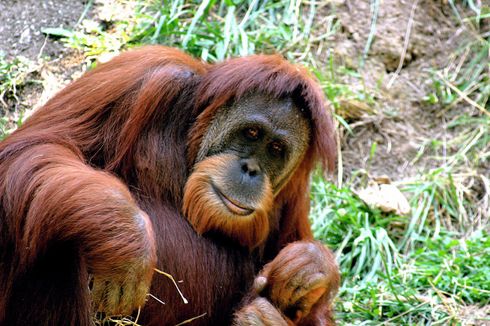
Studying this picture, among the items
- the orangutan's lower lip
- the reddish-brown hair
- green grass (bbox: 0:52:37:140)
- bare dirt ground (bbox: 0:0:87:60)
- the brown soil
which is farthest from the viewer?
the brown soil

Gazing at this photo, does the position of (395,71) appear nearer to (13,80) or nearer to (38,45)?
(38,45)

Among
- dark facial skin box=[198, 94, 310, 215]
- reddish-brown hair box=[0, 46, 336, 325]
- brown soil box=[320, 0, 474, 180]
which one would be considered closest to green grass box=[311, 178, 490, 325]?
brown soil box=[320, 0, 474, 180]

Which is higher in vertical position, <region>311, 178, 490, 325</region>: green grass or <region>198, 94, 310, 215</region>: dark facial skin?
<region>198, 94, 310, 215</region>: dark facial skin

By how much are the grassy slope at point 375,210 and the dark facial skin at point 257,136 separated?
111 centimetres

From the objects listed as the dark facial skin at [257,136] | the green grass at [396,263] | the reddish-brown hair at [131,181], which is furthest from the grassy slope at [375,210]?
the dark facial skin at [257,136]

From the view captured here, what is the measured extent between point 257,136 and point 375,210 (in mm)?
1653

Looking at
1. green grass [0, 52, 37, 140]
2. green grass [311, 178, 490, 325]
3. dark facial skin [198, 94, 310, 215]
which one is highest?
dark facial skin [198, 94, 310, 215]

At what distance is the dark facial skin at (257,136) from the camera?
3.62 meters

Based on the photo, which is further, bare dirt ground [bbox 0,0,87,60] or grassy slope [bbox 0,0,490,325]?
bare dirt ground [bbox 0,0,87,60]

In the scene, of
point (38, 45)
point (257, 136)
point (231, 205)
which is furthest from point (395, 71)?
point (231, 205)

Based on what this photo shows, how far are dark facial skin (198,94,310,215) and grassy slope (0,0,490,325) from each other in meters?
1.11

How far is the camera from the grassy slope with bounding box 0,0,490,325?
447 centimetres

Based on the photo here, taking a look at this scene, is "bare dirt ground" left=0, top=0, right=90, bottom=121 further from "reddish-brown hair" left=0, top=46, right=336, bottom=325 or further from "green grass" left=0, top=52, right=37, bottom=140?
"reddish-brown hair" left=0, top=46, right=336, bottom=325

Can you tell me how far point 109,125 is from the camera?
3.50 metres
